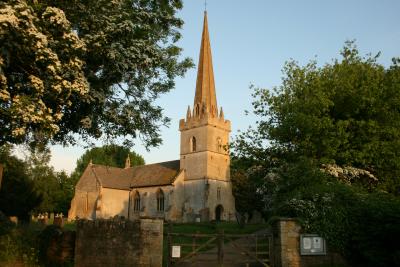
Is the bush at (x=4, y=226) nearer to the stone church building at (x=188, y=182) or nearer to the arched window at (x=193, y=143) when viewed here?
the stone church building at (x=188, y=182)

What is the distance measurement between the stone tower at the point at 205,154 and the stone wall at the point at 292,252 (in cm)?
3434

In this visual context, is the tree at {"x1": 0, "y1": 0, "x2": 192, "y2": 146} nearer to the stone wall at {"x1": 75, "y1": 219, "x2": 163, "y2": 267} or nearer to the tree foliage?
the stone wall at {"x1": 75, "y1": 219, "x2": 163, "y2": 267}

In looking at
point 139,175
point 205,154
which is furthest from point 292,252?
point 139,175

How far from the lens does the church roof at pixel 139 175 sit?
5562cm

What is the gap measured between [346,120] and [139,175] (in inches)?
1713

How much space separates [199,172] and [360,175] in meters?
30.2

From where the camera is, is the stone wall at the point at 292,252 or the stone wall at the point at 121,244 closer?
the stone wall at the point at 121,244

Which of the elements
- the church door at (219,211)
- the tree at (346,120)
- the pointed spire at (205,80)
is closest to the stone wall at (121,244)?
the tree at (346,120)

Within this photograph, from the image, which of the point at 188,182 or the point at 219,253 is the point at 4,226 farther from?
the point at 188,182

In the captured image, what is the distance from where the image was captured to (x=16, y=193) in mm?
38312

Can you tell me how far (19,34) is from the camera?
10.3 meters

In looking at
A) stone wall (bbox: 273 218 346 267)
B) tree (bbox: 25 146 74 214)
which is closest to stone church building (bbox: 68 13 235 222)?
tree (bbox: 25 146 74 214)

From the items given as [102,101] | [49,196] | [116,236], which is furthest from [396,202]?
[49,196]

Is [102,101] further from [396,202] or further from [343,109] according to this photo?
[343,109]
